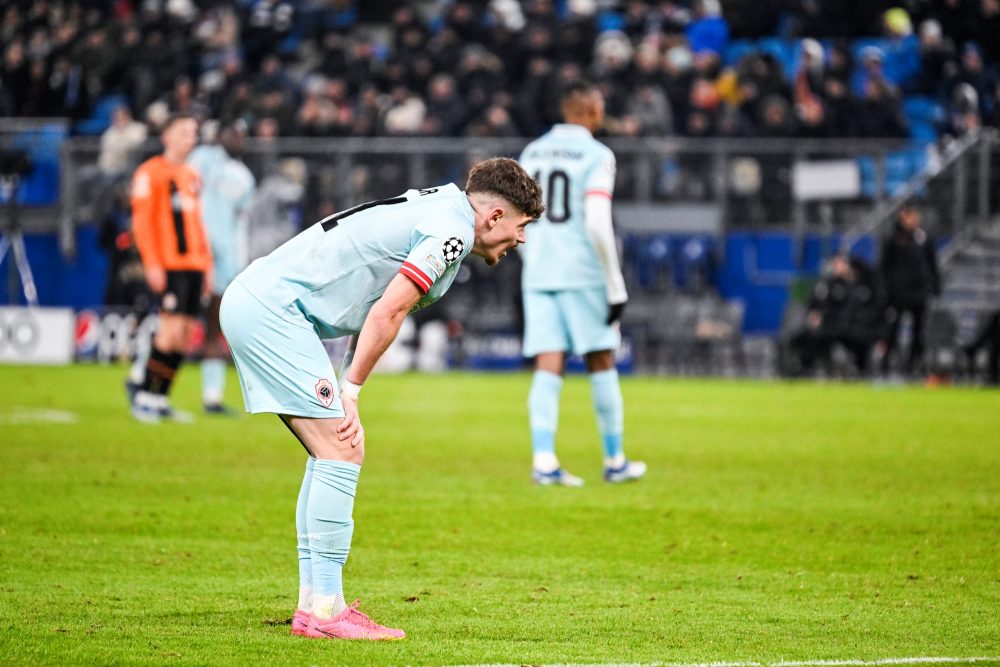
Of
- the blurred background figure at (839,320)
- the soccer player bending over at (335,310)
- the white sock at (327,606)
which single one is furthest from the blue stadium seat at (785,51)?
the white sock at (327,606)

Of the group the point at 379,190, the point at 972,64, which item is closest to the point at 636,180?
the point at 379,190

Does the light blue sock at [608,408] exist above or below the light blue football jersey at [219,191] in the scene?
below

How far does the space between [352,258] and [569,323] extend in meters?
5.13

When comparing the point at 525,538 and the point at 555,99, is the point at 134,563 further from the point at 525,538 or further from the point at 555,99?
the point at 555,99

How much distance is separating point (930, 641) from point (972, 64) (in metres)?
23.0

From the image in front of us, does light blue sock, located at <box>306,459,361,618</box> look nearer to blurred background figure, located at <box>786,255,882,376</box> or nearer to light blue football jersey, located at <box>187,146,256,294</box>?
light blue football jersey, located at <box>187,146,256,294</box>

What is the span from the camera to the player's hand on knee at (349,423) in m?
5.76

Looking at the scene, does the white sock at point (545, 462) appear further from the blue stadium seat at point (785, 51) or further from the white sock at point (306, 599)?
the blue stadium seat at point (785, 51)

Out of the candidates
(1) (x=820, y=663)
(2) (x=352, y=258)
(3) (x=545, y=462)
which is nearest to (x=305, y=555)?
(2) (x=352, y=258)

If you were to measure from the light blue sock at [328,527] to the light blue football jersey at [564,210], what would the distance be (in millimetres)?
5230

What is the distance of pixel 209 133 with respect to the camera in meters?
26.6

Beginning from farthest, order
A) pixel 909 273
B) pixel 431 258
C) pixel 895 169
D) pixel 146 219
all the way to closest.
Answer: pixel 895 169 < pixel 909 273 < pixel 146 219 < pixel 431 258

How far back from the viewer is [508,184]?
595 cm

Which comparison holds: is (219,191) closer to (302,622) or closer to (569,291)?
(569,291)
